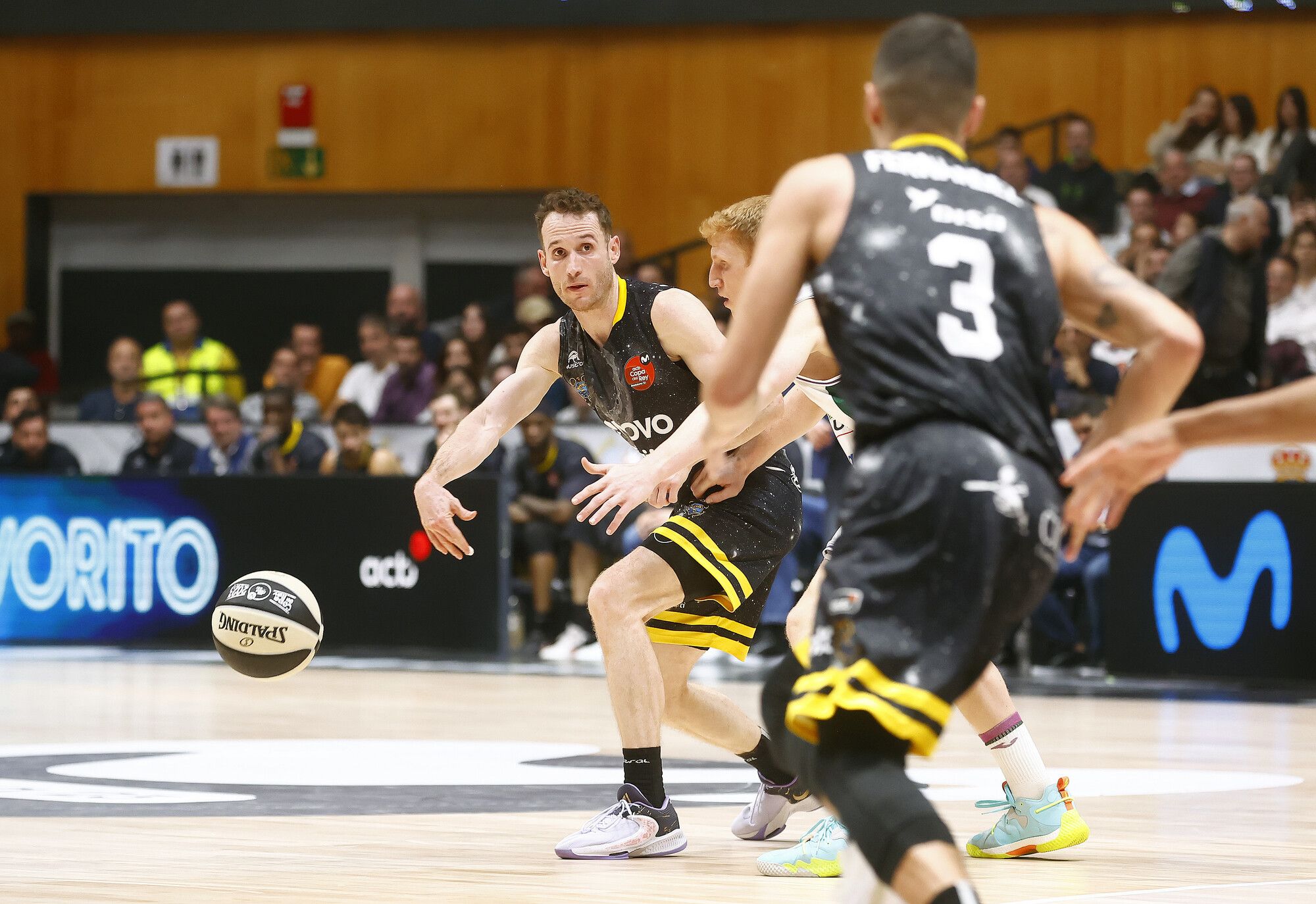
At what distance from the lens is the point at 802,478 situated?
40.0 ft

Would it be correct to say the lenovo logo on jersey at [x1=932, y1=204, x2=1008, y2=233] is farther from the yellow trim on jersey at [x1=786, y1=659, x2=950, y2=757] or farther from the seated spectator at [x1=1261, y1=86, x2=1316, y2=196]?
the seated spectator at [x1=1261, y1=86, x2=1316, y2=196]

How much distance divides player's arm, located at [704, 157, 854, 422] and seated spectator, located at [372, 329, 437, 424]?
37.8 feet

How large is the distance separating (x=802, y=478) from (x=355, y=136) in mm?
10269

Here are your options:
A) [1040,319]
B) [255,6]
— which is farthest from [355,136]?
[1040,319]

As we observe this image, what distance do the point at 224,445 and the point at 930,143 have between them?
1169 cm

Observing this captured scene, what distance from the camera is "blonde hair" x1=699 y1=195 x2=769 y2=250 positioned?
5.63 m

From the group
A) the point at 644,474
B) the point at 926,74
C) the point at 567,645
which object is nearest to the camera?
the point at 926,74

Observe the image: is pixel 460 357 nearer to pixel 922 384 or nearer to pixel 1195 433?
pixel 922 384

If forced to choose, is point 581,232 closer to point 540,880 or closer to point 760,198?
point 760,198

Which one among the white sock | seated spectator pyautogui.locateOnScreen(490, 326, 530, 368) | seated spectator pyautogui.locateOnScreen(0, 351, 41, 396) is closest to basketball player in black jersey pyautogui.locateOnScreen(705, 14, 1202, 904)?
the white sock

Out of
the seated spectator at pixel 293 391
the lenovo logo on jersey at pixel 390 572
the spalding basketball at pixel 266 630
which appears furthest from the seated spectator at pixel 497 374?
the spalding basketball at pixel 266 630

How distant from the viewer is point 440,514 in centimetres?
544

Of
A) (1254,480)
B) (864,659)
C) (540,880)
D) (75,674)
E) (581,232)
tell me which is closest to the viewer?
(864,659)

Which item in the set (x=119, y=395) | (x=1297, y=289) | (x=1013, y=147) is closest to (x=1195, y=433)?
(x=1297, y=289)
